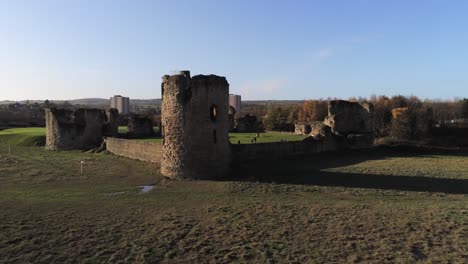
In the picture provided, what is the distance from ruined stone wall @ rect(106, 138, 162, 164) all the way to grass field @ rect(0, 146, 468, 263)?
3.59 metres

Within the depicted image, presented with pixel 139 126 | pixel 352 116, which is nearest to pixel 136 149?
pixel 139 126

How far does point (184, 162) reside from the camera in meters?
20.1

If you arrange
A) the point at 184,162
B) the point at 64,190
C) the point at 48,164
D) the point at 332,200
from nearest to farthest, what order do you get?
1. the point at 332,200
2. the point at 64,190
3. the point at 184,162
4. the point at 48,164

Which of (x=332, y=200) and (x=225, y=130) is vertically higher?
(x=225, y=130)

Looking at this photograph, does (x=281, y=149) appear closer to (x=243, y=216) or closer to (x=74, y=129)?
(x=243, y=216)

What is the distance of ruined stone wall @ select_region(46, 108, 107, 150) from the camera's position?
3675cm

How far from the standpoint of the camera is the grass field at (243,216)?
33.2 ft

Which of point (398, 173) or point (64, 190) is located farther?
point (398, 173)

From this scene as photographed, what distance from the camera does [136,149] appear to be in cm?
2848

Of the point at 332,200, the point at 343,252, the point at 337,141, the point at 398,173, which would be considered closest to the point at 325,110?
the point at 337,141

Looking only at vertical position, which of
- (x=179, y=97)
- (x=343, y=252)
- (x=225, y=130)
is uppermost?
(x=179, y=97)

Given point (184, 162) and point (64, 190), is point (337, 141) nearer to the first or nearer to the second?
point (184, 162)

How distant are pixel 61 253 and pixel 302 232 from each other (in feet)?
19.9

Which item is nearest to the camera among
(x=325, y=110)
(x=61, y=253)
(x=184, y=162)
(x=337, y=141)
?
(x=61, y=253)
